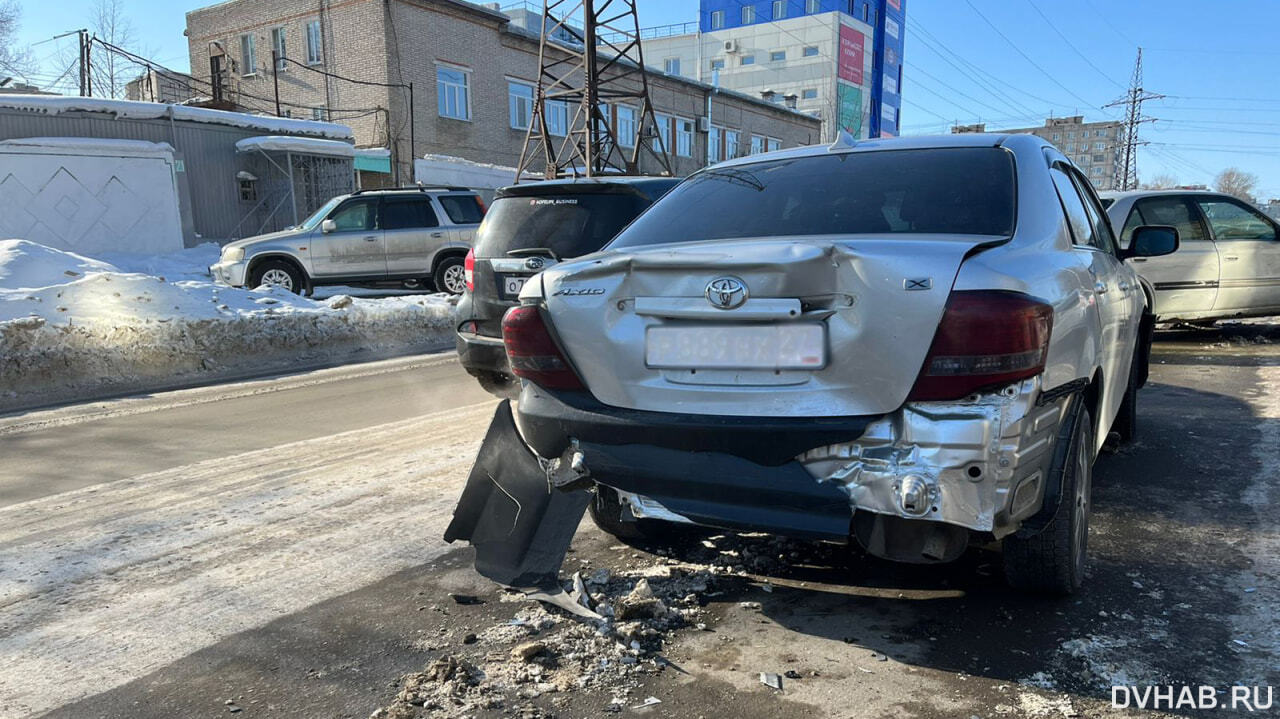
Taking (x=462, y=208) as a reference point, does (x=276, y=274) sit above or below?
below

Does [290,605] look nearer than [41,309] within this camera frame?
Yes

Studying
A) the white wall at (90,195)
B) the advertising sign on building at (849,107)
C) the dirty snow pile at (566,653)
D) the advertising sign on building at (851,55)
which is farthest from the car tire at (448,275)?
the advertising sign on building at (851,55)

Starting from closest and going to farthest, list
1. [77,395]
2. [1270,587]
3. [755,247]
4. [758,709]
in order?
1. [758,709]
2. [755,247]
3. [1270,587]
4. [77,395]

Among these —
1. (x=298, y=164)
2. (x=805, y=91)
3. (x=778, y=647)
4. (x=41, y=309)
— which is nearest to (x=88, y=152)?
(x=298, y=164)

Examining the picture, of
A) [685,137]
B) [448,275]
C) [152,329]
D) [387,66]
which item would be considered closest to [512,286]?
[152,329]

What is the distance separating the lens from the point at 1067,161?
13.7ft

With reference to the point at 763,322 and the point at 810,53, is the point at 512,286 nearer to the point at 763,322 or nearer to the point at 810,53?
the point at 763,322

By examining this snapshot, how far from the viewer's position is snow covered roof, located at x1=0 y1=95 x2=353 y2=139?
60.2 ft

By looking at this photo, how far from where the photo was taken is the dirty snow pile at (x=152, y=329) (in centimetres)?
830

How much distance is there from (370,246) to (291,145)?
8.94 meters

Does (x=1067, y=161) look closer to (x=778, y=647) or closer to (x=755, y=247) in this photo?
(x=755, y=247)

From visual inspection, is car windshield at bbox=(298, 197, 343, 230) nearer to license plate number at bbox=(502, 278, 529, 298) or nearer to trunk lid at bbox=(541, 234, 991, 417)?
license plate number at bbox=(502, 278, 529, 298)

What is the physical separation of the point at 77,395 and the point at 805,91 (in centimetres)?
6840

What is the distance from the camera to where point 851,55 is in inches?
2662
